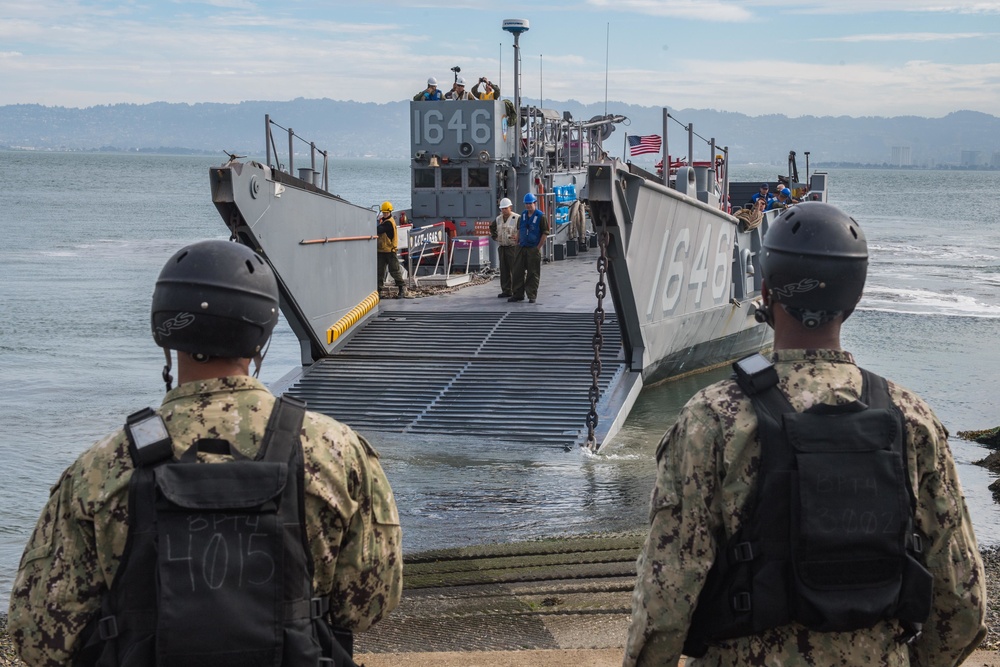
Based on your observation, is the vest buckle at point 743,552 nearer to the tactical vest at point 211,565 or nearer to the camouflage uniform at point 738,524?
the camouflage uniform at point 738,524

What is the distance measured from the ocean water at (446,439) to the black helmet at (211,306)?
16.1 ft

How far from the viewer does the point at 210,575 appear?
200 cm

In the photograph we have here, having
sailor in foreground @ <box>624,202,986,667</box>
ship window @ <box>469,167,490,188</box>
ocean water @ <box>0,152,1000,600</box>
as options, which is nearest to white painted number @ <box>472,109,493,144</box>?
ship window @ <box>469,167,490,188</box>

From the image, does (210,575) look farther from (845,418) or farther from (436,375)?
(436,375)

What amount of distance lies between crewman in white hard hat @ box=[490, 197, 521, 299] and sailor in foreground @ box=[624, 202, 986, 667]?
9856 millimetres

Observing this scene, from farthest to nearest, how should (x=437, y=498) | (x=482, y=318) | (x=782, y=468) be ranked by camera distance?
(x=482, y=318), (x=437, y=498), (x=782, y=468)

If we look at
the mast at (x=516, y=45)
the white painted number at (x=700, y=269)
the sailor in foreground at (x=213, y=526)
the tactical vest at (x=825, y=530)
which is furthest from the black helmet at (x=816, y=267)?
the mast at (x=516, y=45)

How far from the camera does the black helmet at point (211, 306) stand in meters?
2.20

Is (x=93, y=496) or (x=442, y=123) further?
(x=442, y=123)

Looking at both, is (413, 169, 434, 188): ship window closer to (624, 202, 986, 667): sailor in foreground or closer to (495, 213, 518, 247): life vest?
(495, 213, 518, 247): life vest

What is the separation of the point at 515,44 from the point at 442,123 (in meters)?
1.50

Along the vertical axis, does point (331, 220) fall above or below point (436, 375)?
above

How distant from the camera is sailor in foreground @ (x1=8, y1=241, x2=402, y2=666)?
200 centimetres

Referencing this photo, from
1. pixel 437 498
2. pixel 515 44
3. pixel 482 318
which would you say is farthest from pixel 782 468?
pixel 515 44
